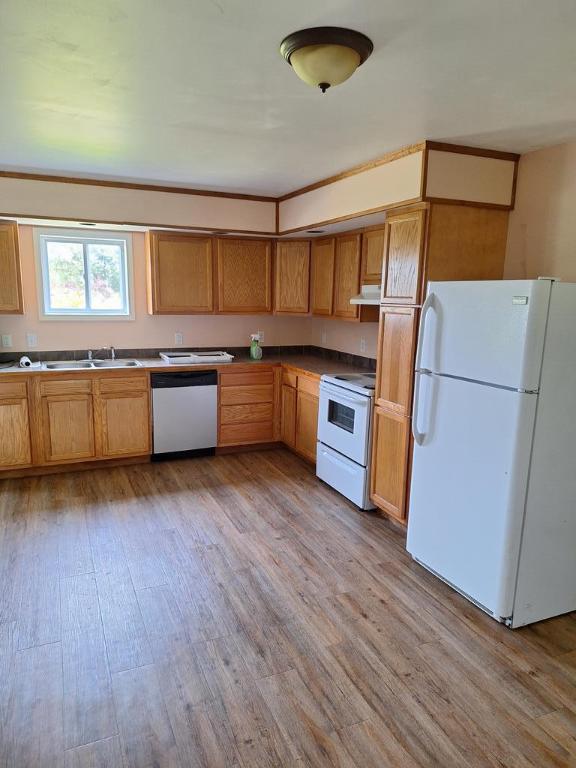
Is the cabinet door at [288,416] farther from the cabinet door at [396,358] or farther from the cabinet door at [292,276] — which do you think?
the cabinet door at [396,358]

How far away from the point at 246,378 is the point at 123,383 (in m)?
1.16

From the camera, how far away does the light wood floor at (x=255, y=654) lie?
178 centimetres

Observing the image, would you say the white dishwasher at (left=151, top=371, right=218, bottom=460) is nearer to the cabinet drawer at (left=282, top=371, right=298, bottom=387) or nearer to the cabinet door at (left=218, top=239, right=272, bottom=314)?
the cabinet drawer at (left=282, top=371, right=298, bottom=387)

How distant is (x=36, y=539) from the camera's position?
3.20m

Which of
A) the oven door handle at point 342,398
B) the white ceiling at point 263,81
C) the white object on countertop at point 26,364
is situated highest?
the white ceiling at point 263,81

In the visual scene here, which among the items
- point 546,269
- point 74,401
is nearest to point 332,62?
point 546,269

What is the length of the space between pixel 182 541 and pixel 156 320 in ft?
8.24

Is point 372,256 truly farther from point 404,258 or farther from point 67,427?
point 67,427

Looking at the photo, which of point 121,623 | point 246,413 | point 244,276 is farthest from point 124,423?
point 121,623

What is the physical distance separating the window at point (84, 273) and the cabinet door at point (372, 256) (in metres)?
2.27

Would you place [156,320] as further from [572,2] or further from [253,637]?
[572,2]

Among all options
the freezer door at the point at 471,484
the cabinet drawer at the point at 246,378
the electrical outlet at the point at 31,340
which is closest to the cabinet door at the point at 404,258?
the freezer door at the point at 471,484

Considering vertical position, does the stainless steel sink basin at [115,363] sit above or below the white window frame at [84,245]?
below

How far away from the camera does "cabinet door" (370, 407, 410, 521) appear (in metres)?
3.23
